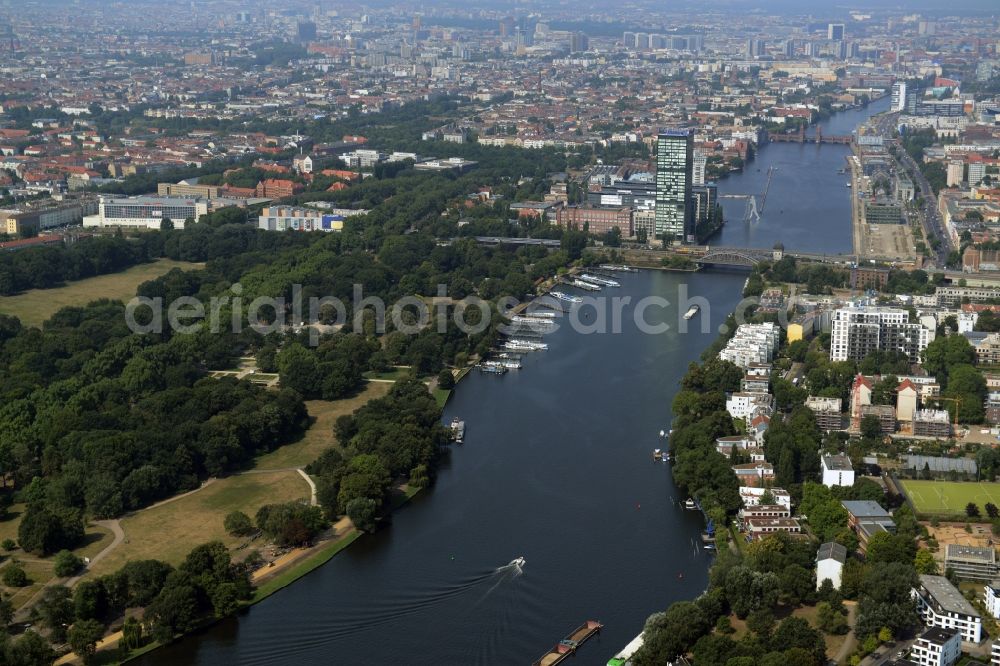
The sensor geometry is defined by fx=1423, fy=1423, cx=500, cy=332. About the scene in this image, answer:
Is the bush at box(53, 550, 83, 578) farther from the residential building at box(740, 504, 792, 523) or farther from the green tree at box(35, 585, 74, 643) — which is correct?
the residential building at box(740, 504, 792, 523)

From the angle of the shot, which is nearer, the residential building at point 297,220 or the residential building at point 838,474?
the residential building at point 838,474

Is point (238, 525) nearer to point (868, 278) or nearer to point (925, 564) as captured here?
point (925, 564)

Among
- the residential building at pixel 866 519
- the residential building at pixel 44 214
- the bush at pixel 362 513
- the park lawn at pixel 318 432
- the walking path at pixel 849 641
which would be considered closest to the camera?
the walking path at pixel 849 641

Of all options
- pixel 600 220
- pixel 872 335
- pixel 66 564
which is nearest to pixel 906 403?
pixel 872 335

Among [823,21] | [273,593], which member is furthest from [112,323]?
[823,21]

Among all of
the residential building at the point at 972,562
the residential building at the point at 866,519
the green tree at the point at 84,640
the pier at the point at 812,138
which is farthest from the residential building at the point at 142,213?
the pier at the point at 812,138

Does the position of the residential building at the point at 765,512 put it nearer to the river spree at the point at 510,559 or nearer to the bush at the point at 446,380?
the river spree at the point at 510,559
